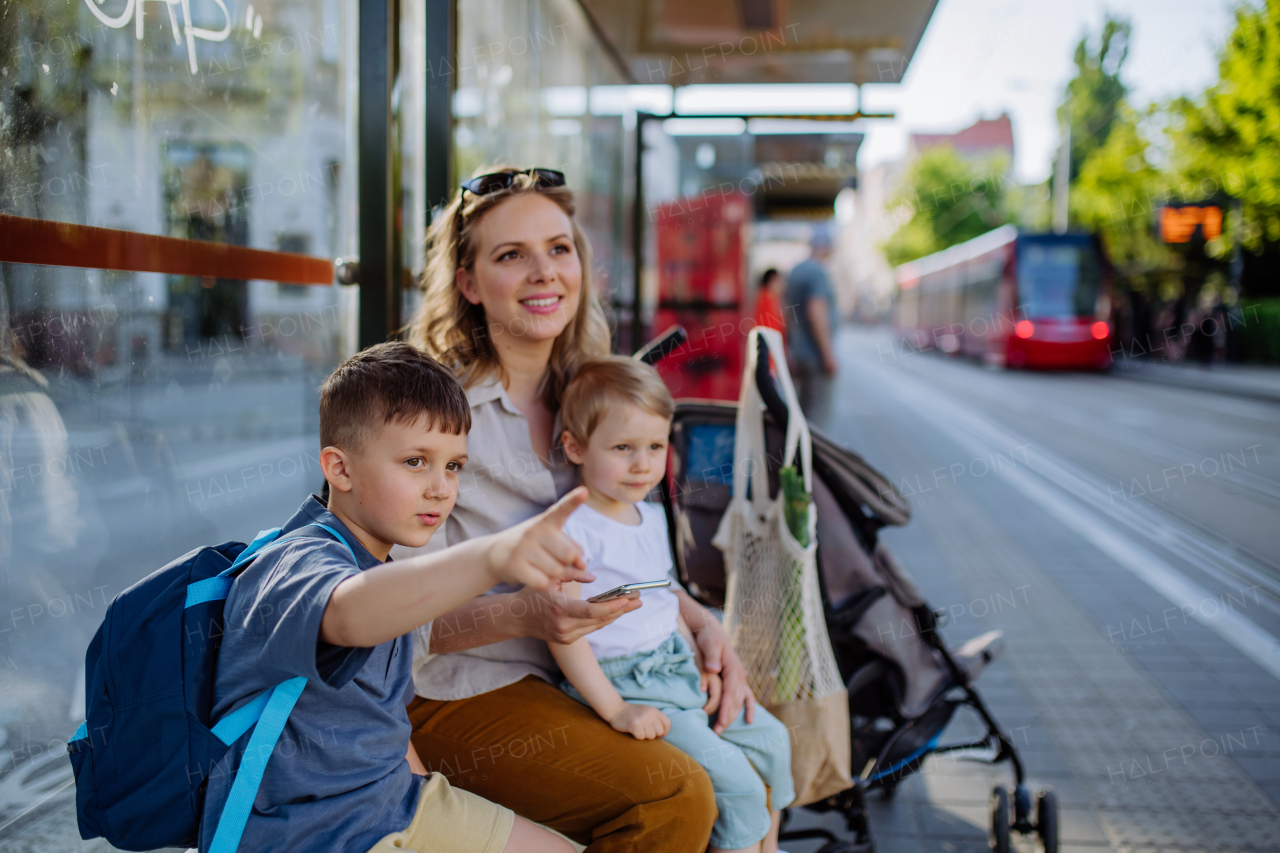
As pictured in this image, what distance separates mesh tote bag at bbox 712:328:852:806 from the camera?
2.24 metres

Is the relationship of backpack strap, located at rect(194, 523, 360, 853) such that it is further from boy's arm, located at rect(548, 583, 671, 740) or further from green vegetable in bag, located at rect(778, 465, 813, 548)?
green vegetable in bag, located at rect(778, 465, 813, 548)

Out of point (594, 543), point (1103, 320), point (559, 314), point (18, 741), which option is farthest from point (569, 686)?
point (1103, 320)

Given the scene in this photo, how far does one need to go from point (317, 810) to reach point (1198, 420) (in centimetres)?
1500

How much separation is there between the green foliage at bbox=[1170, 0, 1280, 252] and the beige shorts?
66.1 feet

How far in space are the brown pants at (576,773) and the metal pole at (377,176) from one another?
1.23 meters

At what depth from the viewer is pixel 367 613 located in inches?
47.4

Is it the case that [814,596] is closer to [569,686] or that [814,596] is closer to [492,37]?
[569,686]

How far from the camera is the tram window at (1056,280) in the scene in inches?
860

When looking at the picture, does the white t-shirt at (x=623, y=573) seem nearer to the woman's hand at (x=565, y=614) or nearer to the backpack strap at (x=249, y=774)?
the woman's hand at (x=565, y=614)

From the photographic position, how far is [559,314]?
7.16ft

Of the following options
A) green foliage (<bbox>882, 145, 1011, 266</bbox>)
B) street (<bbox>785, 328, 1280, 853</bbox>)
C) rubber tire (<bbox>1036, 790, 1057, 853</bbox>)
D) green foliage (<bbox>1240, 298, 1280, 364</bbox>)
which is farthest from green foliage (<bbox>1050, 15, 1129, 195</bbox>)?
rubber tire (<bbox>1036, 790, 1057, 853</bbox>)

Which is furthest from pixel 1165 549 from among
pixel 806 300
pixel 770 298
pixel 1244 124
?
pixel 1244 124

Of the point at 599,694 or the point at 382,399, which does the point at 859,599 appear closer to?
the point at 599,694

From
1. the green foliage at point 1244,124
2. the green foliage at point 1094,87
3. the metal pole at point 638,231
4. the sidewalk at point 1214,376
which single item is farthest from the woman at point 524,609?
the green foliage at point 1094,87
